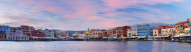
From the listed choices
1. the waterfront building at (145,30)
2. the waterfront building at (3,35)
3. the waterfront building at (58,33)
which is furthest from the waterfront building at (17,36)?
the waterfront building at (145,30)

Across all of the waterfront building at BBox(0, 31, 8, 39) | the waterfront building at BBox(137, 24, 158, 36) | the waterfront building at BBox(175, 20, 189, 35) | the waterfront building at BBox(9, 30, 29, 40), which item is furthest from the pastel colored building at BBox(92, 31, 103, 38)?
the waterfront building at BBox(175, 20, 189, 35)

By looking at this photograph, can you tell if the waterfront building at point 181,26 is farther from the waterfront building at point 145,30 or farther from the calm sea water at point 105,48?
the waterfront building at point 145,30

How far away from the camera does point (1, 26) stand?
469 ft

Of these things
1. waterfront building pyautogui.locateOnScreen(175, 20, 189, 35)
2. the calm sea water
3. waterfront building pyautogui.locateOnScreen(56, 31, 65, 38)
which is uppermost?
waterfront building pyautogui.locateOnScreen(175, 20, 189, 35)

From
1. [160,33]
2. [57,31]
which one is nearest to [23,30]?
[57,31]

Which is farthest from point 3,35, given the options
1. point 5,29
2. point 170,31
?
point 170,31

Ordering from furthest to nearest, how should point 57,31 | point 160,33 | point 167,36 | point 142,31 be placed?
1. point 57,31
2. point 142,31
3. point 160,33
4. point 167,36

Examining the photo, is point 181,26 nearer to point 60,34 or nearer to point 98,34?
point 98,34

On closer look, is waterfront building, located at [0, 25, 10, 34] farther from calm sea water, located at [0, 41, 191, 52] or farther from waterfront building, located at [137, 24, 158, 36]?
calm sea water, located at [0, 41, 191, 52]

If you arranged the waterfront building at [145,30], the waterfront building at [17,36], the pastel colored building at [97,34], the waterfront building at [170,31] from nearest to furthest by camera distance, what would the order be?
the waterfront building at [170,31] < the waterfront building at [145,30] < the waterfront building at [17,36] < the pastel colored building at [97,34]

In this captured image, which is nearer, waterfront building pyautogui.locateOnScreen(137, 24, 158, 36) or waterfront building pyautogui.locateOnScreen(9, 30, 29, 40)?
waterfront building pyautogui.locateOnScreen(137, 24, 158, 36)

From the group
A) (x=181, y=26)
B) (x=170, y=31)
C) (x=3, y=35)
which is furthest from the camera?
(x=3, y=35)

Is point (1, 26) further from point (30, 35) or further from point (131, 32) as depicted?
point (131, 32)

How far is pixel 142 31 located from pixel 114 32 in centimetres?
1976
